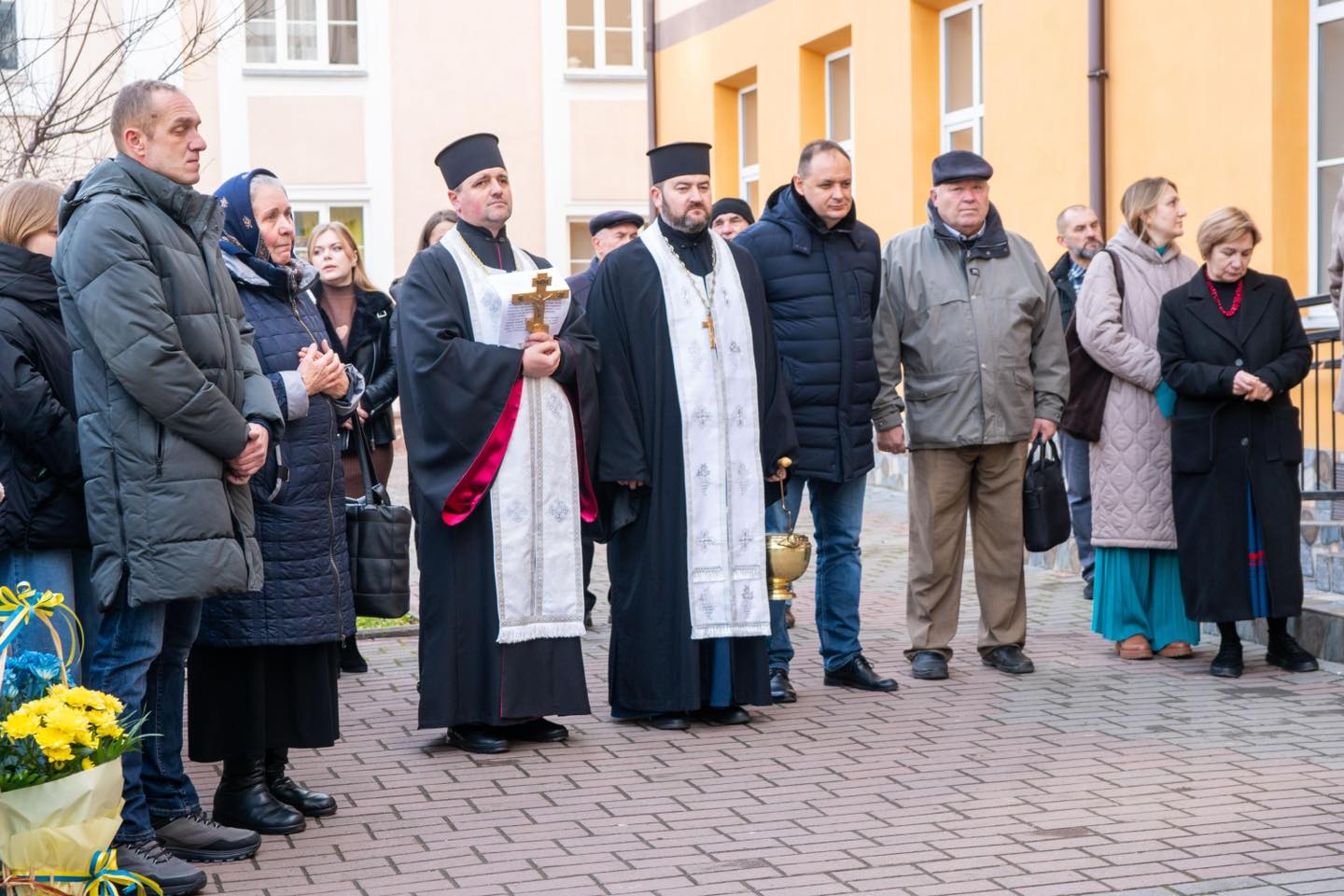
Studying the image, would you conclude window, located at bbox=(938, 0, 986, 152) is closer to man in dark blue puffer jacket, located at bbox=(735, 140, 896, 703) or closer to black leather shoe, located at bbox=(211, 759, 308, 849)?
man in dark blue puffer jacket, located at bbox=(735, 140, 896, 703)

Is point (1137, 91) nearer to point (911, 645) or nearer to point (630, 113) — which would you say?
point (911, 645)

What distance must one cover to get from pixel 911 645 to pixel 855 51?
9.16 meters

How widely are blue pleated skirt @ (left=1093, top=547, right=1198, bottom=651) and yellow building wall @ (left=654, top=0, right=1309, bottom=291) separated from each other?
2.93 meters

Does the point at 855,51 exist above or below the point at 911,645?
above

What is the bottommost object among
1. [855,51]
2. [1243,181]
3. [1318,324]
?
[1318,324]

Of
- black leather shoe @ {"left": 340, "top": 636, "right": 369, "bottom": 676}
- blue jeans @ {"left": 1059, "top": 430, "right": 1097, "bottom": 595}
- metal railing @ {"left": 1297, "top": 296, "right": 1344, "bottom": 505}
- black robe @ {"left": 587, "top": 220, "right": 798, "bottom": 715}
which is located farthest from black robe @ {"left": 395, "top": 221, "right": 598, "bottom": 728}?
metal railing @ {"left": 1297, "top": 296, "right": 1344, "bottom": 505}

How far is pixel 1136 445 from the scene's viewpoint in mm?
8219

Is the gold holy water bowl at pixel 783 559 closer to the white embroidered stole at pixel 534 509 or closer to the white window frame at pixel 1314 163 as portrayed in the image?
the white embroidered stole at pixel 534 509

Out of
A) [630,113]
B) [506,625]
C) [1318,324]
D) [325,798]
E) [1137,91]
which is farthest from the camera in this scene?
[630,113]

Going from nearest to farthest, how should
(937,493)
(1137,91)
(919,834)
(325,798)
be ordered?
(919,834)
(325,798)
(937,493)
(1137,91)

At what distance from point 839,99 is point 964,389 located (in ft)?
33.0

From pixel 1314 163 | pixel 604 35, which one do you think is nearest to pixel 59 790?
pixel 1314 163

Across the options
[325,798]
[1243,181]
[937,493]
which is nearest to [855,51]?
[1243,181]

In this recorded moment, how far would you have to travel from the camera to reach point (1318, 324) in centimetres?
1014
